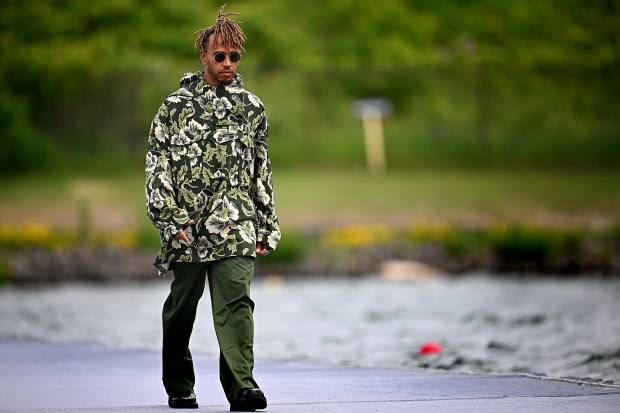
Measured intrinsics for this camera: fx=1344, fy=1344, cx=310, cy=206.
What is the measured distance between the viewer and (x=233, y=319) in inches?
248

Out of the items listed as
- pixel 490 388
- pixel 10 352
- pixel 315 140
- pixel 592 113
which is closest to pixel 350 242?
pixel 315 140

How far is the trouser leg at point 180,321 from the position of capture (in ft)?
21.1

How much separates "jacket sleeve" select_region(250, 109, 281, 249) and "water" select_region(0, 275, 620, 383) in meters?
2.50

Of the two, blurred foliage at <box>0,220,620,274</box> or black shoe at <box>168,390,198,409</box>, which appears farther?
blurred foliage at <box>0,220,620,274</box>

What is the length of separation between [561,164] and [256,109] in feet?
64.8

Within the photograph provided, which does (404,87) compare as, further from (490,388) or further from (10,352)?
(490,388)

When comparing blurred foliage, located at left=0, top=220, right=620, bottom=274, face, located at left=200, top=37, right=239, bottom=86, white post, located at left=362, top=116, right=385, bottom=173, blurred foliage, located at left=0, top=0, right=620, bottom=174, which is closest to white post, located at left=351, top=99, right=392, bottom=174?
white post, located at left=362, top=116, right=385, bottom=173

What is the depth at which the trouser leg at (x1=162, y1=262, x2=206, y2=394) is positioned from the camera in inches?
253

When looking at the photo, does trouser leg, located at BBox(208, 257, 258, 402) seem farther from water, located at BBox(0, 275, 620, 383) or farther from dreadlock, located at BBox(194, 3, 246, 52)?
water, located at BBox(0, 275, 620, 383)

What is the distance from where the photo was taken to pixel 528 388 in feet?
23.2

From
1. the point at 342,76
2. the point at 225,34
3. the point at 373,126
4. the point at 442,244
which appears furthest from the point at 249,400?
the point at 373,126

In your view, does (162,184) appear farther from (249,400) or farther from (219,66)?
(249,400)

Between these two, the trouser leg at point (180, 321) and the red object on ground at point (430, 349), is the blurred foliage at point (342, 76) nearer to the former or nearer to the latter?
the red object on ground at point (430, 349)

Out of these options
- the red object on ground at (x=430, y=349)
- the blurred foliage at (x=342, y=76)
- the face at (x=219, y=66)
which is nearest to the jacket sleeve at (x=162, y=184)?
the face at (x=219, y=66)
